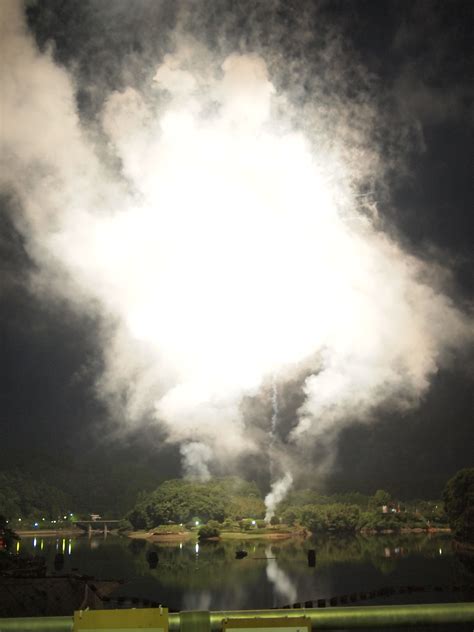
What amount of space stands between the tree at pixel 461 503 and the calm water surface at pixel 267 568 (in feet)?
2.46

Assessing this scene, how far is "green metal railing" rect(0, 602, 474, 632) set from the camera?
170cm

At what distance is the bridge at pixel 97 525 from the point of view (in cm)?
2317

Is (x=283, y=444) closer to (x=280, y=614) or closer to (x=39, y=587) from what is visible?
(x=39, y=587)

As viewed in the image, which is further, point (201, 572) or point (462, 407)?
point (462, 407)

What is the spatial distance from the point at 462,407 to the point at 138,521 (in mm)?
14487

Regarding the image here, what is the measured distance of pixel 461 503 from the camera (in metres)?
22.4

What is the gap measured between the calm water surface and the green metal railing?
17265mm

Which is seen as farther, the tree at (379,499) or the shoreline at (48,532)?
the shoreline at (48,532)

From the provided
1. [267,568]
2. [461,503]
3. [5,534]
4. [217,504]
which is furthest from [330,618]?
[461,503]

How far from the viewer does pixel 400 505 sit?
2362 cm

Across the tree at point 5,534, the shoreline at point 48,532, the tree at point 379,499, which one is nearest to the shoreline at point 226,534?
the shoreline at point 48,532

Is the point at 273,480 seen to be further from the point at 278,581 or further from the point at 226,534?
the point at 278,581

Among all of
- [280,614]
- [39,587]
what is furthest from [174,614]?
[39,587]

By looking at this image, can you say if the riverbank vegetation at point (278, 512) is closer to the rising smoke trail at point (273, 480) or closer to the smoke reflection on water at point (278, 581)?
the rising smoke trail at point (273, 480)
